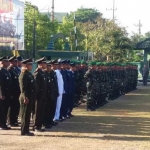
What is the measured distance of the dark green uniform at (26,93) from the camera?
1084 centimetres

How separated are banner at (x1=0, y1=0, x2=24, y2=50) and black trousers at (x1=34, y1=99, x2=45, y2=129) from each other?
1087 cm

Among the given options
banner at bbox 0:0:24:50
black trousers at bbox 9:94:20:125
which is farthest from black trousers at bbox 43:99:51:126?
banner at bbox 0:0:24:50

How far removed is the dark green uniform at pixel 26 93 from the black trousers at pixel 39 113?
0.60 m

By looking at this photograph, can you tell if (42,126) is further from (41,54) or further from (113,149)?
(41,54)

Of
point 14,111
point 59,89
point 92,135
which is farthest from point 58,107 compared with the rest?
point 92,135

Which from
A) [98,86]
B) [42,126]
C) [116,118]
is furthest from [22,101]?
[98,86]

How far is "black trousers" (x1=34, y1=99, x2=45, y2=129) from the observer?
1166 centimetres

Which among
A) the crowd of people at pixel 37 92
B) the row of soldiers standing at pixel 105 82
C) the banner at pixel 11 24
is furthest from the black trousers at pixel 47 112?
the banner at pixel 11 24

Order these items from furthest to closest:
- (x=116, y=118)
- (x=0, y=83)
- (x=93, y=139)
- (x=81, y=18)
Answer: (x=81, y=18) → (x=116, y=118) → (x=0, y=83) → (x=93, y=139)

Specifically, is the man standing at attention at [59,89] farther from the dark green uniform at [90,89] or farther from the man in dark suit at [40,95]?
the dark green uniform at [90,89]

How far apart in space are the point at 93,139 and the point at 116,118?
419 centimetres

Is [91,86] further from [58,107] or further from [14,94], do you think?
[14,94]

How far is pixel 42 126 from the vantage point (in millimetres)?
12148

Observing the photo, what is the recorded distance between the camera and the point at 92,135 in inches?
448
